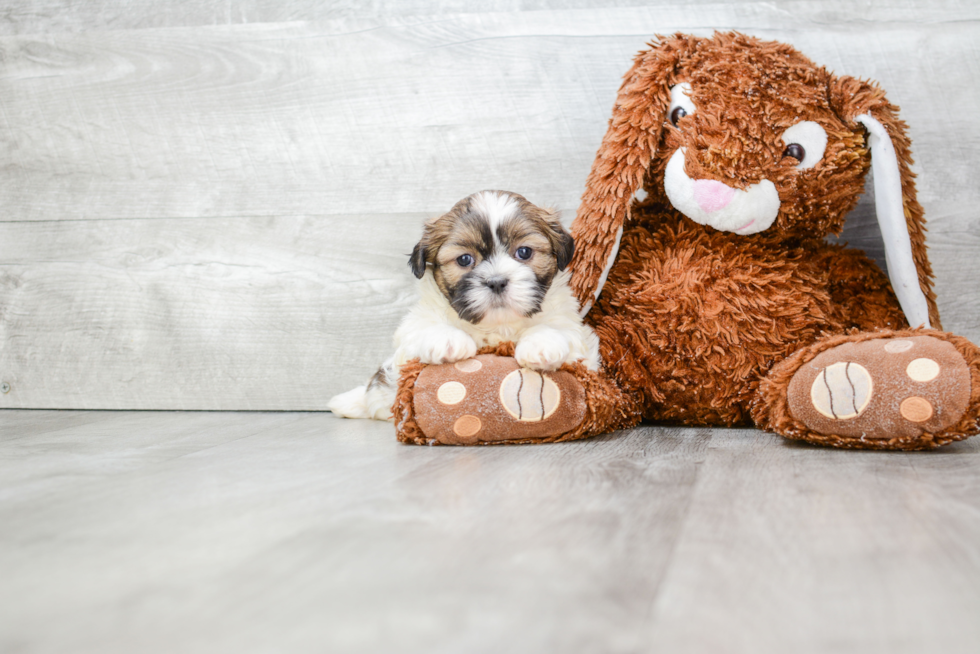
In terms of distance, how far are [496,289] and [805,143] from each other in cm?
75

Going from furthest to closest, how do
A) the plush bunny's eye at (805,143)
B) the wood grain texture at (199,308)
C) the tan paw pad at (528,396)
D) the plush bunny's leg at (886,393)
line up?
the wood grain texture at (199,308) → the plush bunny's eye at (805,143) → the tan paw pad at (528,396) → the plush bunny's leg at (886,393)

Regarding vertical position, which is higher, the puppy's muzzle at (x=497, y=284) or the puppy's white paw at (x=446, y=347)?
the puppy's muzzle at (x=497, y=284)

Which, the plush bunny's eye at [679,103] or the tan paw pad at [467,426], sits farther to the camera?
the plush bunny's eye at [679,103]

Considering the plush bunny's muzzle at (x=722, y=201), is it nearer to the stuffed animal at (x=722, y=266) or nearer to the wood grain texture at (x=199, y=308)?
the stuffed animal at (x=722, y=266)

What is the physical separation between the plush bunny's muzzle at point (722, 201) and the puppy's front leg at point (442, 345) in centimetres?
56

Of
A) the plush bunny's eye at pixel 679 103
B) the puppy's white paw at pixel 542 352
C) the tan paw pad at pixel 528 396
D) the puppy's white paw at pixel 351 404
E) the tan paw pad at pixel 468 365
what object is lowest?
the puppy's white paw at pixel 351 404

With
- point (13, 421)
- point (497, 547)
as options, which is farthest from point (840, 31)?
point (13, 421)

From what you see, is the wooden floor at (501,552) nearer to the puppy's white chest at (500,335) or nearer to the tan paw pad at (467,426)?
the tan paw pad at (467,426)

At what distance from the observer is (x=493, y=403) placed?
1513mm

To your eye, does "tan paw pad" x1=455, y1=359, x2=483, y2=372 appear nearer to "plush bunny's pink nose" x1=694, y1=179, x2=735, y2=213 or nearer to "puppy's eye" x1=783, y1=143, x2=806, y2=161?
"plush bunny's pink nose" x1=694, y1=179, x2=735, y2=213

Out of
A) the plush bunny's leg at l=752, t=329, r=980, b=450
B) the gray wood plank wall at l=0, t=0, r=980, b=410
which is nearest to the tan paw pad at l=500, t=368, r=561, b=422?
the plush bunny's leg at l=752, t=329, r=980, b=450


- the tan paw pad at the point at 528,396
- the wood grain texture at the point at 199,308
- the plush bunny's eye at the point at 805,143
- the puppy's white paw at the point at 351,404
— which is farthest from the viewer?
the wood grain texture at the point at 199,308

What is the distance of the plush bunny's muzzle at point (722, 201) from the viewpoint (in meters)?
1.60

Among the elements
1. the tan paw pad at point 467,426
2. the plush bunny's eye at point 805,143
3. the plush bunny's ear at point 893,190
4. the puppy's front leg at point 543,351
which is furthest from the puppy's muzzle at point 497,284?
the plush bunny's ear at point 893,190
